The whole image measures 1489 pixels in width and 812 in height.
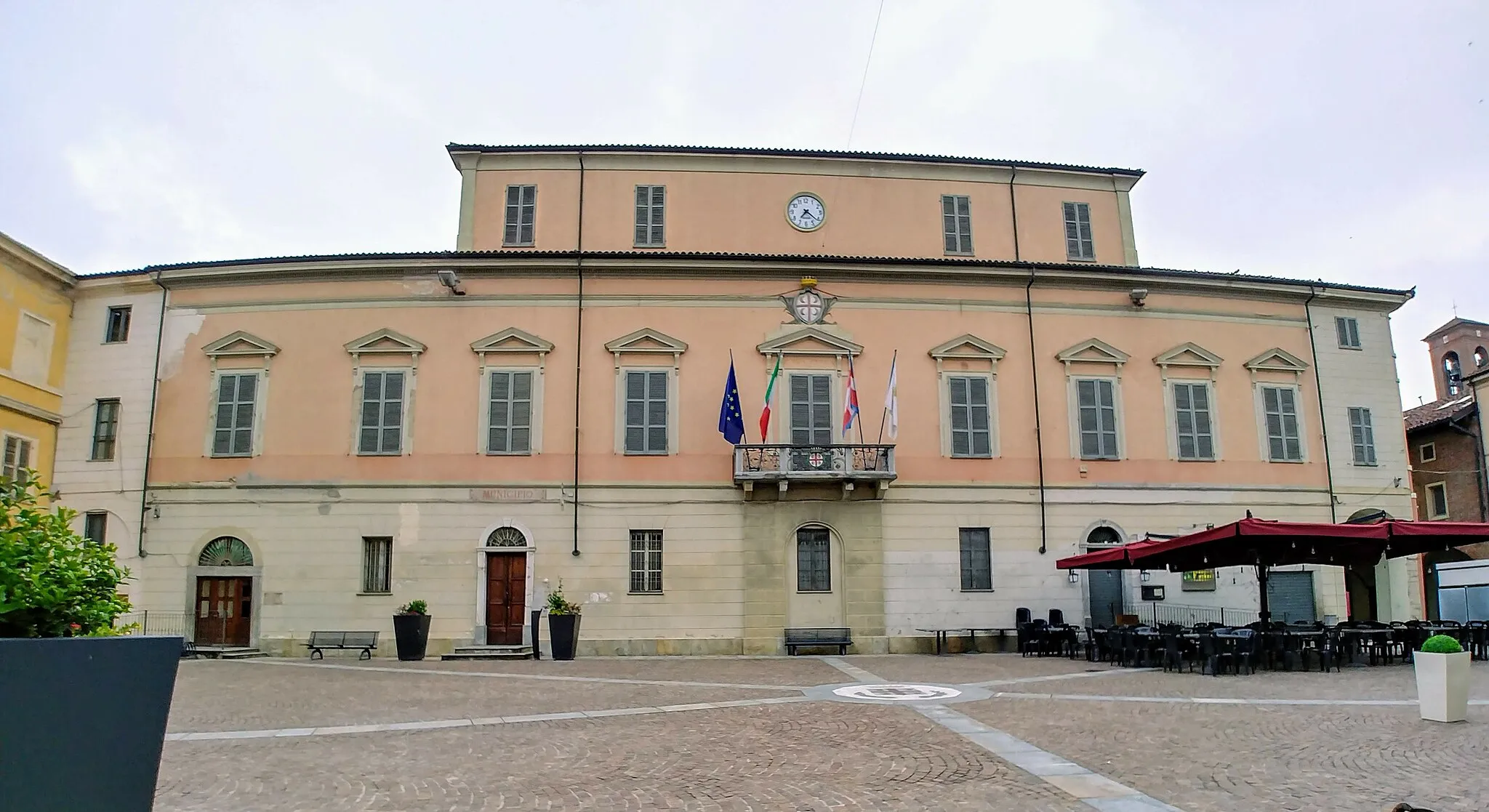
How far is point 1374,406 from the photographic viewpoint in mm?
25906

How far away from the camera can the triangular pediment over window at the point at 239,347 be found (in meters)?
24.0

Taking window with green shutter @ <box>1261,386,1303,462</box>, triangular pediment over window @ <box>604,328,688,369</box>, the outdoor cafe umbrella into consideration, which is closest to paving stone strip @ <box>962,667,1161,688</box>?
the outdoor cafe umbrella

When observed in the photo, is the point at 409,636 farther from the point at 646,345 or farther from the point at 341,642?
the point at 646,345

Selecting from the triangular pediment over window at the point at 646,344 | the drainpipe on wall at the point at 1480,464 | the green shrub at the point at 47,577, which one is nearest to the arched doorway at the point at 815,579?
the triangular pediment over window at the point at 646,344

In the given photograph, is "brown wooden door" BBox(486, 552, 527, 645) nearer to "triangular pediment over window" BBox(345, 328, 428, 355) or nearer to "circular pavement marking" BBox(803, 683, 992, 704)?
"triangular pediment over window" BBox(345, 328, 428, 355)

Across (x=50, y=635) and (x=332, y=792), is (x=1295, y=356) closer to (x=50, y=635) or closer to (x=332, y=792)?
(x=332, y=792)

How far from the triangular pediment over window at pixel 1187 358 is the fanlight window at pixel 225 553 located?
23172 millimetres

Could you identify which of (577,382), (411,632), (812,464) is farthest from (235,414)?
(812,464)

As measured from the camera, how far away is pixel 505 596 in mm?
22797

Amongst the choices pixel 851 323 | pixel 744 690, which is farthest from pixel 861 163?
pixel 744 690

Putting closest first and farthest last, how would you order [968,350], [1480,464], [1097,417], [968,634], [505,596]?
1. [505,596]
2. [968,634]
3. [968,350]
4. [1097,417]
5. [1480,464]

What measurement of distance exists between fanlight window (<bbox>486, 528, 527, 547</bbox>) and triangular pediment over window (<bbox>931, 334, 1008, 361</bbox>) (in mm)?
11051

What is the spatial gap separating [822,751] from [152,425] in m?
21.3

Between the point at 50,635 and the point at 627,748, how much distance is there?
5973 mm
